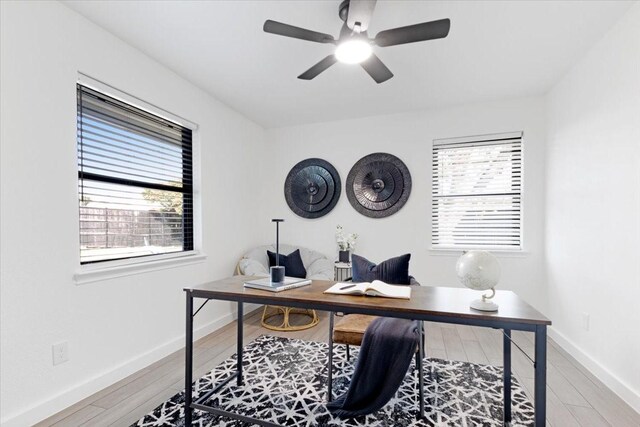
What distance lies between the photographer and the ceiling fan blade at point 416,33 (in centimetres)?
165

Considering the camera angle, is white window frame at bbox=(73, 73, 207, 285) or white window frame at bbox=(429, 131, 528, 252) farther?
white window frame at bbox=(429, 131, 528, 252)

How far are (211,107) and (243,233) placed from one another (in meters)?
1.55

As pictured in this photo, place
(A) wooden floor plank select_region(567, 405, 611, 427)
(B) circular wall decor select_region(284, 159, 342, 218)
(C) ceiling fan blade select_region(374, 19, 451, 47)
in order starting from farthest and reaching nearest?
(B) circular wall decor select_region(284, 159, 342, 218)
(A) wooden floor plank select_region(567, 405, 611, 427)
(C) ceiling fan blade select_region(374, 19, 451, 47)

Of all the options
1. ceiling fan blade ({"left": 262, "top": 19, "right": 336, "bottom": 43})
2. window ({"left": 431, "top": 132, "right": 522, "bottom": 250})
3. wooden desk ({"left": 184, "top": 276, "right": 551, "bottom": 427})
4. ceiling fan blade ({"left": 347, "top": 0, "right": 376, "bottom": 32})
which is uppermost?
ceiling fan blade ({"left": 347, "top": 0, "right": 376, "bottom": 32})

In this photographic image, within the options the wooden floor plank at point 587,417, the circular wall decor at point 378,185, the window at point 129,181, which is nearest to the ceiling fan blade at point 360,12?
the window at point 129,181

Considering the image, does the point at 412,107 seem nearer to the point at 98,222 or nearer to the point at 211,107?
the point at 211,107

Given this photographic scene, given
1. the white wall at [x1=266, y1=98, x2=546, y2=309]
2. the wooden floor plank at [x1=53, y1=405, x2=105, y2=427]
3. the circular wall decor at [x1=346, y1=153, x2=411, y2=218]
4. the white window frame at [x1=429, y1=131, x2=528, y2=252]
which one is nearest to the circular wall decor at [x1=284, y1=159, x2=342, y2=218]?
the white wall at [x1=266, y1=98, x2=546, y2=309]

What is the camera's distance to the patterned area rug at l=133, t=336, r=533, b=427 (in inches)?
70.0

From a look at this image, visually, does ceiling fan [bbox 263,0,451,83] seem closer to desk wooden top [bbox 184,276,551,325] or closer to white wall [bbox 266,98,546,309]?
desk wooden top [bbox 184,276,551,325]

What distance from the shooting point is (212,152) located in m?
3.33

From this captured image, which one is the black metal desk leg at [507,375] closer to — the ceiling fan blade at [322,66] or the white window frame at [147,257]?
the ceiling fan blade at [322,66]

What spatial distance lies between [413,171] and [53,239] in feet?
11.3

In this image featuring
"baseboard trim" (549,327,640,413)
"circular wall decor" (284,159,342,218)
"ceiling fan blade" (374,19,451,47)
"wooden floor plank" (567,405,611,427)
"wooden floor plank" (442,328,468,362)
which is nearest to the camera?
"ceiling fan blade" (374,19,451,47)

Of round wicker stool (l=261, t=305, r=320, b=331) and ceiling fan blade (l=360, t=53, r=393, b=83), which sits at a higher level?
ceiling fan blade (l=360, t=53, r=393, b=83)
